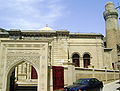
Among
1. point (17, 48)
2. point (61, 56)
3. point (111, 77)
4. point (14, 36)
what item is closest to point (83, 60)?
point (61, 56)

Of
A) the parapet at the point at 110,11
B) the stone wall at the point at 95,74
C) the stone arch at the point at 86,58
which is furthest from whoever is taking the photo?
the parapet at the point at 110,11

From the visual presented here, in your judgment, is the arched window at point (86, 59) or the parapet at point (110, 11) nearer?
the arched window at point (86, 59)

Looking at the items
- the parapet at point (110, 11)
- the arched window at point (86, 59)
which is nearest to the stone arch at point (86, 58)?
the arched window at point (86, 59)

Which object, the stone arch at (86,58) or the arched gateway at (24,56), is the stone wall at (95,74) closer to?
the arched gateway at (24,56)

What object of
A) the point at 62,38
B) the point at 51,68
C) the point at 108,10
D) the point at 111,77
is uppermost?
the point at 108,10

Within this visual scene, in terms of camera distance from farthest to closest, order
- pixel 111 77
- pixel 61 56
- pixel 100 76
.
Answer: pixel 61 56 < pixel 111 77 < pixel 100 76

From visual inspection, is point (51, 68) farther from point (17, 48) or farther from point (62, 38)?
point (62, 38)

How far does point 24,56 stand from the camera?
11203 mm

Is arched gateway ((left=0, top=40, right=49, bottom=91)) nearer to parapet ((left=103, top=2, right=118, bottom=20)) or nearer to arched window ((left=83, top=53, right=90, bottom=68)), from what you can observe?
arched window ((left=83, top=53, right=90, bottom=68))

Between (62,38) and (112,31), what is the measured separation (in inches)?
452

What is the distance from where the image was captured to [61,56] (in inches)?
952

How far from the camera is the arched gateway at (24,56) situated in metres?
10.9

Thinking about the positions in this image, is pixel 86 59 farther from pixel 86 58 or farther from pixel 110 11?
pixel 110 11

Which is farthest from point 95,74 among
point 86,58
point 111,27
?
point 111,27
